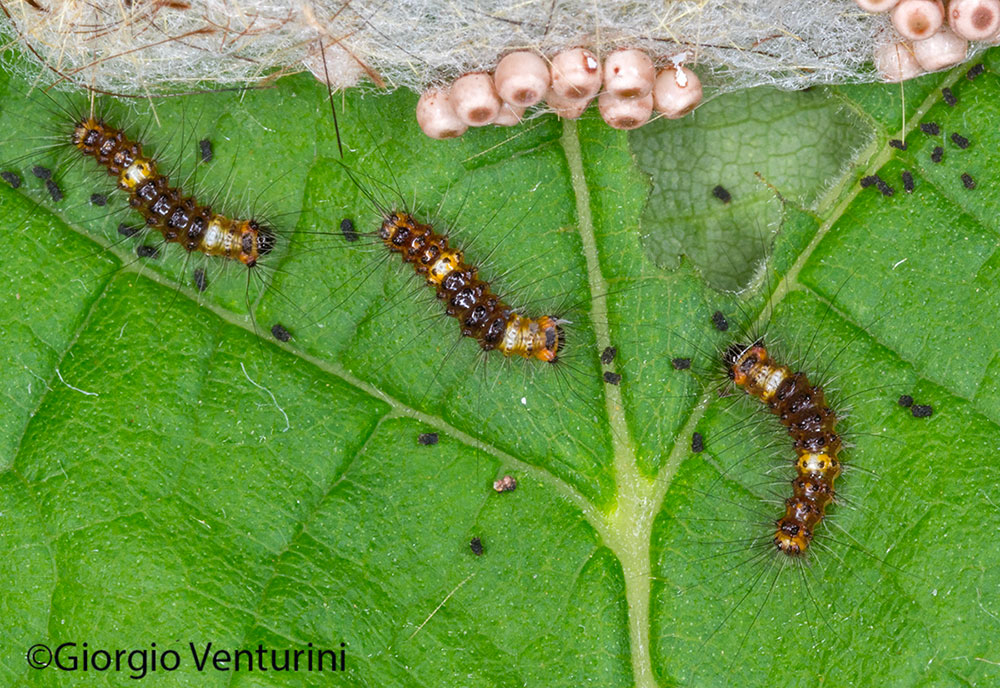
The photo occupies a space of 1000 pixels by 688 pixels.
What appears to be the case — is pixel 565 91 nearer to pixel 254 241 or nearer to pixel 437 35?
pixel 437 35

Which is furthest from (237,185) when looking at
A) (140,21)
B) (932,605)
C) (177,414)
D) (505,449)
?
(932,605)

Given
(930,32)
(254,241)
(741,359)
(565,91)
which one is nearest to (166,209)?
(254,241)

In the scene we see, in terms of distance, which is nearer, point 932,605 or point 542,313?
point 932,605

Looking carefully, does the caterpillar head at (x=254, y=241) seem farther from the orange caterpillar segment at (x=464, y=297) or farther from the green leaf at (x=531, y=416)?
the orange caterpillar segment at (x=464, y=297)

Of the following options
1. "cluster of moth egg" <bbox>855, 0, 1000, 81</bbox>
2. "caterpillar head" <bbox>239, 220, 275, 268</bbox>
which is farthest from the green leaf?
"cluster of moth egg" <bbox>855, 0, 1000, 81</bbox>

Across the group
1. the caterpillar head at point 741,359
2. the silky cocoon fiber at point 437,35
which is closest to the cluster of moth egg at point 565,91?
the silky cocoon fiber at point 437,35

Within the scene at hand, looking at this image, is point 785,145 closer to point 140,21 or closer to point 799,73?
point 799,73

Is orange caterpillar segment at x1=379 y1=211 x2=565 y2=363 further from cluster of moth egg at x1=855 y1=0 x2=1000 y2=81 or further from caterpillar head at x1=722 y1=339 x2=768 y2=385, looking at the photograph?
cluster of moth egg at x1=855 y1=0 x2=1000 y2=81

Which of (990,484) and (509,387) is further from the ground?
(990,484)
